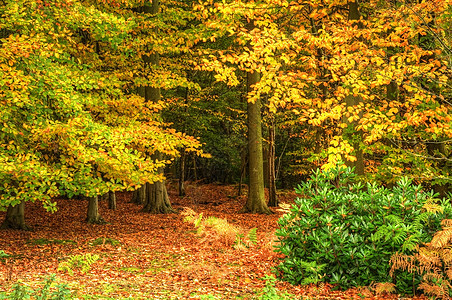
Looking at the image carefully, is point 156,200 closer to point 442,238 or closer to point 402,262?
point 402,262

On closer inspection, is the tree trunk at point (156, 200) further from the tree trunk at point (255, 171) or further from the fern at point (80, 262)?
the fern at point (80, 262)

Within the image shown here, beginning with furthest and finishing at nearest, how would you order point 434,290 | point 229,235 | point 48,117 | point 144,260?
point 229,235
point 48,117
point 144,260
point 434,290

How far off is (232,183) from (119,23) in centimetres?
2265

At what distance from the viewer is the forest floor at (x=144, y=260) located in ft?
21.8

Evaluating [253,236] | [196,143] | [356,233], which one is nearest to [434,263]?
[356,233]

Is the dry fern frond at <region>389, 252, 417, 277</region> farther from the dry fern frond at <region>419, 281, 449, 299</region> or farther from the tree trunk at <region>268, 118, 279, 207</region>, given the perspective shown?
the tree trunk at <region>268, 118, 279, 207</region>

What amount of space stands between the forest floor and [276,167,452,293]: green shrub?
0.30 meters

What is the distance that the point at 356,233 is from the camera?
6805mm

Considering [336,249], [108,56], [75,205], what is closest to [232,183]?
[75,205]

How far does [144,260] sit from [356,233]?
200 inches

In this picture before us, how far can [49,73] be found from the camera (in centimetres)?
918

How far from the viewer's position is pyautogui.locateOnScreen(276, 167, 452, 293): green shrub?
21.3ft

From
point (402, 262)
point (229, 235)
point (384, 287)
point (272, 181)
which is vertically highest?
point (272, 181)

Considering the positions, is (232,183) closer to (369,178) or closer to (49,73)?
(369,178)
